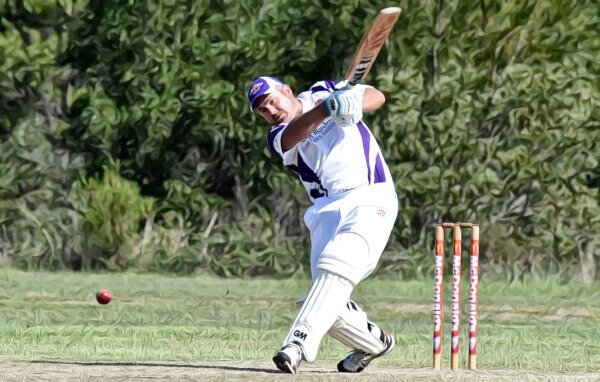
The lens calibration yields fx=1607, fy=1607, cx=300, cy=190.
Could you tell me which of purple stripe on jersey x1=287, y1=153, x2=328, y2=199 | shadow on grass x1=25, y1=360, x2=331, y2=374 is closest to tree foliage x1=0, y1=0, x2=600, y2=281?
shadow on grass x1=25, y1=360, x2=331, y2=374

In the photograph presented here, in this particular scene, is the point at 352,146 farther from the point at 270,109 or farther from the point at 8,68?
the point at 8,68

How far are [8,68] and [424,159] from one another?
19.8 feet

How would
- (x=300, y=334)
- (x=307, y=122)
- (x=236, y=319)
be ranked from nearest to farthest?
(x=307, y=122), (x=300, y=334), (x=236, y=319)

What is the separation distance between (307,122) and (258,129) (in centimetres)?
1494

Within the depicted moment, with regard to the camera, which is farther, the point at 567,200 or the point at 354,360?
the point at 567,200

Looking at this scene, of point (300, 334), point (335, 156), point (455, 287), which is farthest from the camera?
point (455, 287)

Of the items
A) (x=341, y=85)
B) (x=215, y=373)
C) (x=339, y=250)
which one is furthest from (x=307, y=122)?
(x=215, y=373)

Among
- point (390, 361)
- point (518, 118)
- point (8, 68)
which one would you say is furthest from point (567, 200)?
point (390, 361)

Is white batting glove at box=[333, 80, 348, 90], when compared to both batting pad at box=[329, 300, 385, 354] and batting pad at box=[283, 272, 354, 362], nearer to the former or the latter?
batting pad at box=[283, 272, 354, 362]

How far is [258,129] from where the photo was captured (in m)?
22.9

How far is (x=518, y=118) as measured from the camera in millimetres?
22484

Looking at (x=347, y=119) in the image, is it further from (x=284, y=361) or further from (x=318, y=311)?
(x=284, y=361)

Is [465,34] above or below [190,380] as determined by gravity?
below

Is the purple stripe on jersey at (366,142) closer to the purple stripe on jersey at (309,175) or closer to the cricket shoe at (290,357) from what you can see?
the purple stripe on jersey at (309,175)
